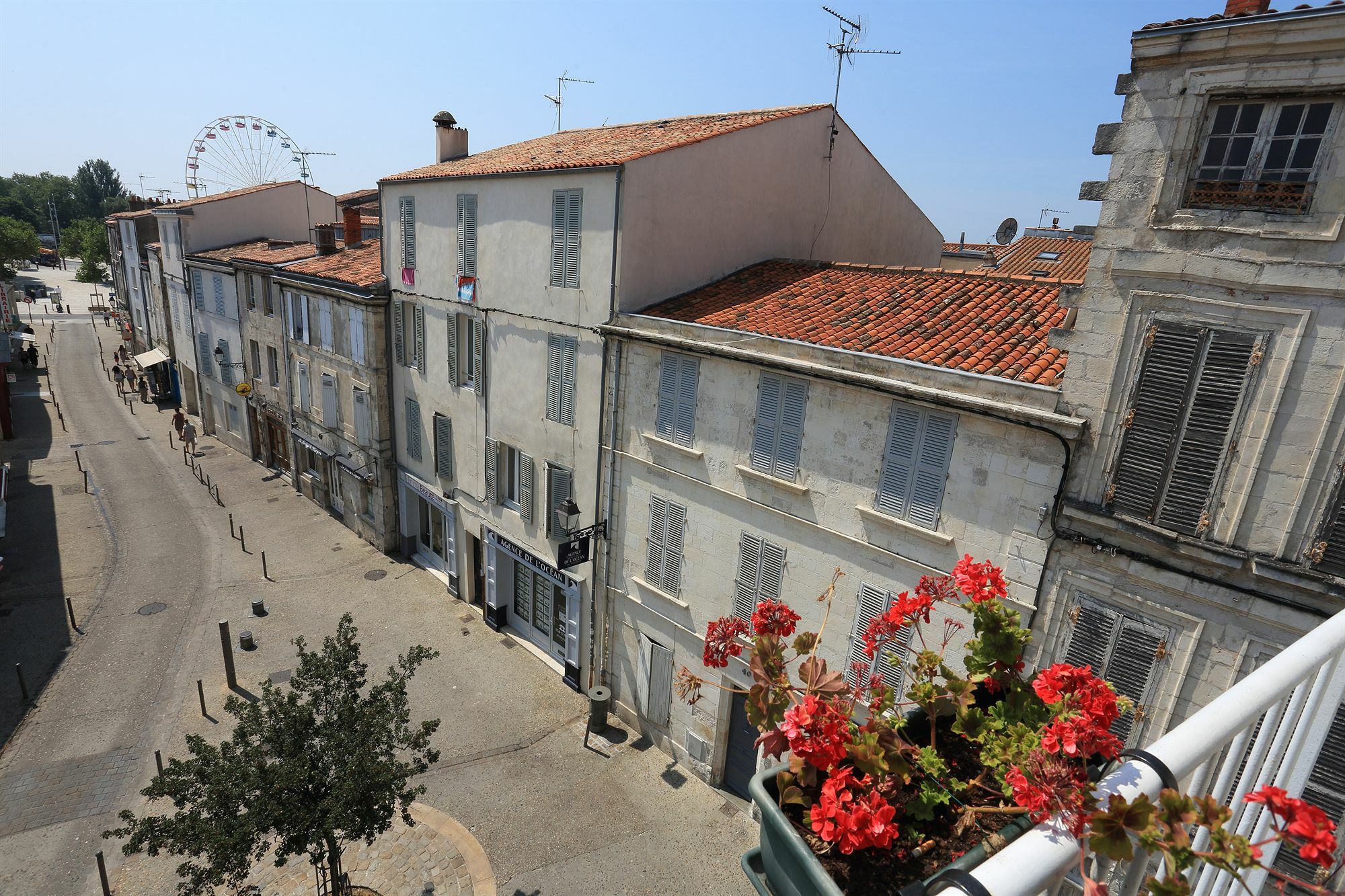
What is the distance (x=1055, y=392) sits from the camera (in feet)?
28.9

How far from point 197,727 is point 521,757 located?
23.8ft

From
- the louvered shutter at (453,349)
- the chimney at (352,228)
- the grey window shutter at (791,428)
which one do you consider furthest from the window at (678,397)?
the chimney at (352,228)

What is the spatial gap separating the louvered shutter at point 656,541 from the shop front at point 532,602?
3.03m

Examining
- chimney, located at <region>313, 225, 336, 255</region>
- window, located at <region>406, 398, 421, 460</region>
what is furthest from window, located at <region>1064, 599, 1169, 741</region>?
chimney, located at <region>313, 225, 336, 255</region>

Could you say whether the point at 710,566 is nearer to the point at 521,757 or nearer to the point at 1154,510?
the point at 521,757

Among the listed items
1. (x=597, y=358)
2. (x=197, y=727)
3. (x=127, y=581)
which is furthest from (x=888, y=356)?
(x=127, y=581)

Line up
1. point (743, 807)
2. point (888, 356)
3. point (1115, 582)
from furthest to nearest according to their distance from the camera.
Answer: point (743, 807) < point (888, 356) < point (1115, 582)

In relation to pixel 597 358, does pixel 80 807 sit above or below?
below

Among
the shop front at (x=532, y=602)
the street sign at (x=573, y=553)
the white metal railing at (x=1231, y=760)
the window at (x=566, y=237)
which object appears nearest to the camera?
the white metal railing at (x=1231, y=760)

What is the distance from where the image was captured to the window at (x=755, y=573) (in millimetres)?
12344

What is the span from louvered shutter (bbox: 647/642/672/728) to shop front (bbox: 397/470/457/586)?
8487mm

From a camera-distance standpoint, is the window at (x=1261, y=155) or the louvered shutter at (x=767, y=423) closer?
the window at (x=1261, y=155)

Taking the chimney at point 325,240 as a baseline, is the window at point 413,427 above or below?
below

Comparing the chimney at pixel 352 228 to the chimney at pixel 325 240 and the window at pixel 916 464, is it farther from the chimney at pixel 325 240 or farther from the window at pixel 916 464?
the window at pixel 916 464
